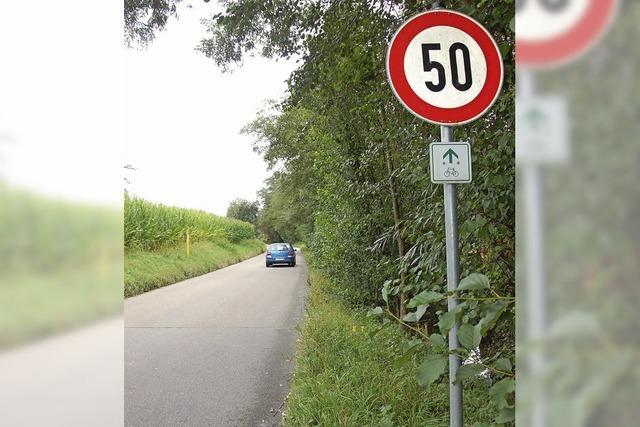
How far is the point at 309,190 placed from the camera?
1745 cm

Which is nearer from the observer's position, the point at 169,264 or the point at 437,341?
the point at 437,341

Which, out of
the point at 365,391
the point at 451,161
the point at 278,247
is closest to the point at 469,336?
the point at 451,161

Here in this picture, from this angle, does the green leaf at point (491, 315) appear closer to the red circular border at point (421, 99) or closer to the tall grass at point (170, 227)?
the red circular border at point (421, 99)

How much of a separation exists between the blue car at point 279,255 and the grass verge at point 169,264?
2060 millimetres

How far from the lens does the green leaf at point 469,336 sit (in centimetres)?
143

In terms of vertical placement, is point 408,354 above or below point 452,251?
below

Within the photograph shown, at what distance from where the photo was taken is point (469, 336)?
1438 millimetres

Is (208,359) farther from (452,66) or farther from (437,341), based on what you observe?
(452,66)
